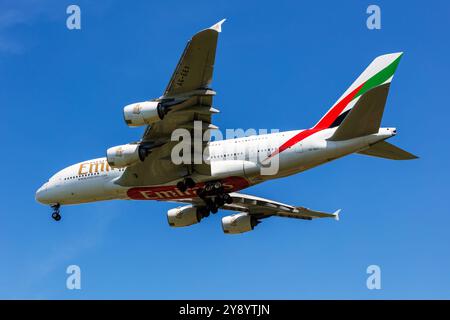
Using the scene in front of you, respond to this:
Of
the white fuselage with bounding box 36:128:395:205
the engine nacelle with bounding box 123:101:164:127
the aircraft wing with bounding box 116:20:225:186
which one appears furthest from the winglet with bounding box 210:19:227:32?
the white fuselage with bounding box 36:128:395:205

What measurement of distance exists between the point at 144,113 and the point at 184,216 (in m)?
10.8

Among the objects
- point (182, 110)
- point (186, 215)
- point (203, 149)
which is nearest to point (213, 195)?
point (203, 149)

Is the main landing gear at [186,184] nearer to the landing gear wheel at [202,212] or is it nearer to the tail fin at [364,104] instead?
the landing gear wheel at [202,212]

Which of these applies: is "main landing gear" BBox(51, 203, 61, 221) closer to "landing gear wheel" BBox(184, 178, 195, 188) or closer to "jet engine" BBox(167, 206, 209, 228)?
"jet engine" BBox(167, 206, 209, 228)

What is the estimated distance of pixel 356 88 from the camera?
1513 inches

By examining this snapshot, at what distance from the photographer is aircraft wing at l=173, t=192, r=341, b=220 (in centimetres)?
4412

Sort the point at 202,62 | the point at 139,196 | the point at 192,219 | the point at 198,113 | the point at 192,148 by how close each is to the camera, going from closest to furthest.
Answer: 1. the point at 202,62
2. the point at 198,113
3. the point at 192,148
4. the point at 139,196
5. the point at 192,219

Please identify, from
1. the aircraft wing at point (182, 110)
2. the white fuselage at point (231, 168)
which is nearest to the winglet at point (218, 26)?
the aircraft wing at point (182, 110)

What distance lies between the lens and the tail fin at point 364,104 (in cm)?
3290

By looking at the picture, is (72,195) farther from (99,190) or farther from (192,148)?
(192,148)

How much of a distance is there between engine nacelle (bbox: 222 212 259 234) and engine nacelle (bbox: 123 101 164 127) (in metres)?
12.7

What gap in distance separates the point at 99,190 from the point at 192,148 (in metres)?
6.11

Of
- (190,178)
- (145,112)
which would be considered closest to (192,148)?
(190,178)

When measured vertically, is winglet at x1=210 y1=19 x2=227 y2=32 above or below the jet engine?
above
